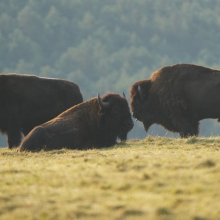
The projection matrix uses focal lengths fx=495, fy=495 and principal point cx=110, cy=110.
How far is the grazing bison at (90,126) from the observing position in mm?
10195

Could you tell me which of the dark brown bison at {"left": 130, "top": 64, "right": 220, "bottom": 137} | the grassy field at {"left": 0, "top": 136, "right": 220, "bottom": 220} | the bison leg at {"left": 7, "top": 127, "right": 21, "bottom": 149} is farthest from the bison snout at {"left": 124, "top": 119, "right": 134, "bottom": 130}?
the grassy field at {"left": 0, "top": 136, "right": 220, "bottom": 220}

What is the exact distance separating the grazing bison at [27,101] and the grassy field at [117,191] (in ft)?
23.3

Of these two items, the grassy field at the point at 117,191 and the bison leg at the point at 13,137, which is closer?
the grassy field at the point at 117,191

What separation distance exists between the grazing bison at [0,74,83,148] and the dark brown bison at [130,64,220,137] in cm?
228

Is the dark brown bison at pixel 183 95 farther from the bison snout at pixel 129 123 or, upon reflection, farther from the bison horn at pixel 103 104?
the bison horn at pixel 103 104

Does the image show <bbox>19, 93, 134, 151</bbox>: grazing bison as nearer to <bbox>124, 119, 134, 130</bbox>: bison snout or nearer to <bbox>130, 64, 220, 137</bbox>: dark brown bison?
<bbox>124, 119, 134, 130</bbox>: bison snout

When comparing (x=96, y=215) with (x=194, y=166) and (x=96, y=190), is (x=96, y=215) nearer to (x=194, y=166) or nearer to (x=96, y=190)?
(x=96, y=190)

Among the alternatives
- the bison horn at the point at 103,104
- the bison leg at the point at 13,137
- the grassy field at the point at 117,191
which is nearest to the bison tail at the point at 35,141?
the bison horn at the point at 103,104

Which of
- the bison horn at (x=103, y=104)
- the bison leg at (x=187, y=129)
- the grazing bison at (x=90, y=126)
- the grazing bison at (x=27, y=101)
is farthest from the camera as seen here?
the grazing bison at (x=27, y=101)

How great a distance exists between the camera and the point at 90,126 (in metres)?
10.5

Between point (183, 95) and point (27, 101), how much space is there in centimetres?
416

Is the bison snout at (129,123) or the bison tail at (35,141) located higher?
the bison snout at (129,123)

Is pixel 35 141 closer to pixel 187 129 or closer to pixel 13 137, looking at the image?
pixel 13 137

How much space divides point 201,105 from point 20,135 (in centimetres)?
483
